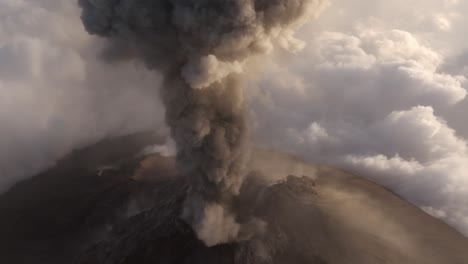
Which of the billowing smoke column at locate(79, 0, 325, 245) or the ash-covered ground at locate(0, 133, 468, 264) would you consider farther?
the ash-covered ground at locate(0, 133, 468, 264)

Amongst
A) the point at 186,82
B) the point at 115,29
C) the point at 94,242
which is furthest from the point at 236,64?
the point at 94,242

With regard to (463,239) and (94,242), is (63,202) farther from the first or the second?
(463,239)

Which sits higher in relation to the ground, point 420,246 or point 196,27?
point 196,27

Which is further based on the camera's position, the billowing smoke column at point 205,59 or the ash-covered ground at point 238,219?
the ash-covered ground at point 238,219

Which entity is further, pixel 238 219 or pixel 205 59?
pixel 238 219

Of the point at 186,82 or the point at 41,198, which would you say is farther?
the point at 41,198
